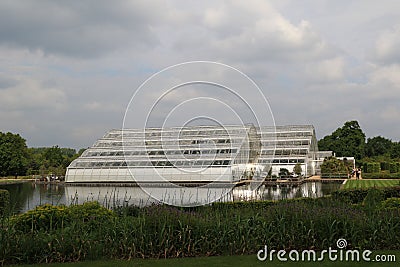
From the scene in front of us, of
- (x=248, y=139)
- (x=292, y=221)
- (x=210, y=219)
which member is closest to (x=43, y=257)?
(x=210, y=219)

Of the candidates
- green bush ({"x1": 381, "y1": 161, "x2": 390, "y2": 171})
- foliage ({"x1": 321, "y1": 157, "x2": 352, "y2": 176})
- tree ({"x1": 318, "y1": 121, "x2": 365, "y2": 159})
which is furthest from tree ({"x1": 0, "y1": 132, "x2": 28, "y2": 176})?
tree ({"x1": 318, "y1": 121, "x2": 365, "y2": 159})

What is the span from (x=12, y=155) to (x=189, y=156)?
27.0 m

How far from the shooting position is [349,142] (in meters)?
61.8

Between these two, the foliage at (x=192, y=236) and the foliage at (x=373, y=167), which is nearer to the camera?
the foliage at (x=192, y=236)

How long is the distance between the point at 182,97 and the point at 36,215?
4.68 metres

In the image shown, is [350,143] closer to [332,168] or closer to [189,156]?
[332,168]

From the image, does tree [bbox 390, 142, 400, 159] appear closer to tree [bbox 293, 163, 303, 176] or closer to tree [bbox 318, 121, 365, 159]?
tree [bbox 318, 121, 365, 159]

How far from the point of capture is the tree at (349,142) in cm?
6138

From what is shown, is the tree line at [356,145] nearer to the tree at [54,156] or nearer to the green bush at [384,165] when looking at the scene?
the green bush at [384,165]

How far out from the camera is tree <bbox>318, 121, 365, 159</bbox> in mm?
61375

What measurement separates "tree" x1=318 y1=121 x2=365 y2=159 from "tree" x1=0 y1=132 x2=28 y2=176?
44251mm

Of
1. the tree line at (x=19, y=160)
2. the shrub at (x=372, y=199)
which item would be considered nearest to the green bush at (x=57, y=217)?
the shrub at (x=372, y=199)

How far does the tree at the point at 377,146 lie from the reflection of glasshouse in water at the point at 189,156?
31.7m

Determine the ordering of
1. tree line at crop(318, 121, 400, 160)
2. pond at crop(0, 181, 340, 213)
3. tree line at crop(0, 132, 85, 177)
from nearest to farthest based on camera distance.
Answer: pond at crop(0, 181, 340, 213)
tree line at crop(0, 132, 85, 177)
tree line at crop(318, 121, 400, 160)
